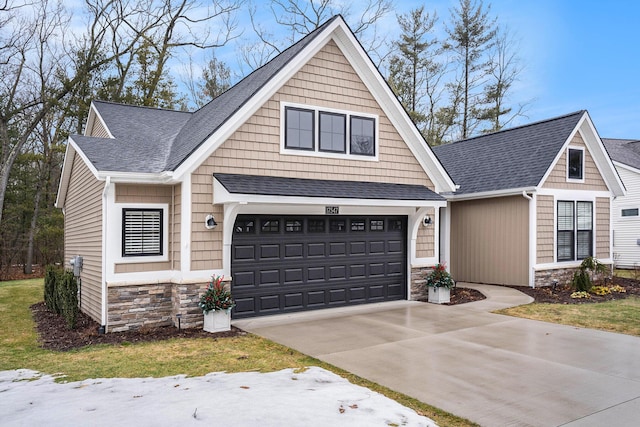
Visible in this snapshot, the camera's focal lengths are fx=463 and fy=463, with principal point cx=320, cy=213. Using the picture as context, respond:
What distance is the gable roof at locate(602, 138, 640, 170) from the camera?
21234 millimetres

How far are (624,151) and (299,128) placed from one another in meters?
20.3

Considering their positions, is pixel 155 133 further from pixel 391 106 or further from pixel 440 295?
pixel 440 295

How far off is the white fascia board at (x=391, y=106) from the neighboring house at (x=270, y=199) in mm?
27

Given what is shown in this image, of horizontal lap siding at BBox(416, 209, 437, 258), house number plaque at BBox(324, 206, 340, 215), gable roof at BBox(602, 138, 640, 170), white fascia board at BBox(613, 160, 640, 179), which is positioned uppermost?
gable roof at BBox(602, 138, 640, 170)

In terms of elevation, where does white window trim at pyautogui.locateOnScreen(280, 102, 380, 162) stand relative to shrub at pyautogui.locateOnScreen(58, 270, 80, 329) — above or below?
above

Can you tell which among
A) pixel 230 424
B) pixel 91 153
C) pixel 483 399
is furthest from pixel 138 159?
pixel 483 399

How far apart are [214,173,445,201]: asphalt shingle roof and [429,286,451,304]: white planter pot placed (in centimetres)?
231

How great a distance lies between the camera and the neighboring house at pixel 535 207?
45.4ft

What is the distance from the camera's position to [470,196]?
14789mm

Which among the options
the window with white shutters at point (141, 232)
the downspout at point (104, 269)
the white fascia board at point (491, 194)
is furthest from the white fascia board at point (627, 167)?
the downspout at point (104, 269)

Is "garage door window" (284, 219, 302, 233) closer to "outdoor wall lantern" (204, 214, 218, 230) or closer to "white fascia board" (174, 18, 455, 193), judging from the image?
"outdoor wall lantern" (204, 214, 218, 230)

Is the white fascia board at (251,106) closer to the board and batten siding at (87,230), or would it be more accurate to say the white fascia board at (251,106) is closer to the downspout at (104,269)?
the downspout at (104,269)

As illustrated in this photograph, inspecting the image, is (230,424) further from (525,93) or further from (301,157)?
(525,93)

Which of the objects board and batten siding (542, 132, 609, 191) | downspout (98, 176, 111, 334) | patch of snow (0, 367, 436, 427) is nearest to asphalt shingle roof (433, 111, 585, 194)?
board and batten siding (542, 132, 609, 191)
